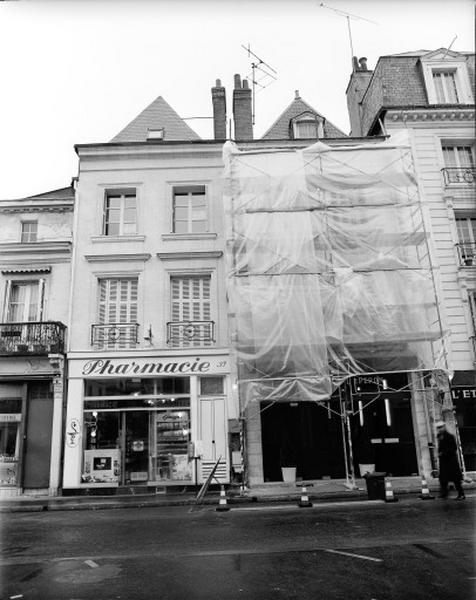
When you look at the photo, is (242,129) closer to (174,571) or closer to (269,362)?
(269,362)

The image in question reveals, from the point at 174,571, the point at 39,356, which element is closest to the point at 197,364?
the point at 39,356

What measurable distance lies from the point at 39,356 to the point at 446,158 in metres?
15.5

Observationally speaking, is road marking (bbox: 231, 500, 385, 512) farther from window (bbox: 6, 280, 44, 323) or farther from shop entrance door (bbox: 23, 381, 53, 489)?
window (bbox: 6, 280, 44, 323)

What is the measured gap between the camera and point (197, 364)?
16.2m

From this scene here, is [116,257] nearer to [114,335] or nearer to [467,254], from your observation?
[114,335]

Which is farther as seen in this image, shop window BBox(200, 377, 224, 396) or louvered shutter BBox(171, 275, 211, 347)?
louvered shutter BBox(171, 275, 211, 347)

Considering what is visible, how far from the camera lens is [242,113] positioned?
20.0 metres

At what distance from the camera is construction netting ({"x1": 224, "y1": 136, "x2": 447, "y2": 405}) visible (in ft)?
48.0

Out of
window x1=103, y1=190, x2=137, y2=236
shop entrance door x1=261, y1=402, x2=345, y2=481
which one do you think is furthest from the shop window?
window x1=103, y1=190, x2=137, y2=236

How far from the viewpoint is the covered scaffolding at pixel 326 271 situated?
14609 millimetres

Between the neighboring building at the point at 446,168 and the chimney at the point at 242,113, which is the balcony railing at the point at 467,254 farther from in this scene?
the chimney at the point at 242,113

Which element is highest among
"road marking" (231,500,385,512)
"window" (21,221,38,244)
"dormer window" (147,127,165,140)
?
"dormer window" (147,127,165,140)

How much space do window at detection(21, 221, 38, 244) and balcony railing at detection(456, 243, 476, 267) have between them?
574 inches

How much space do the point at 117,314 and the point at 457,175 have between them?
1253 centimetres
